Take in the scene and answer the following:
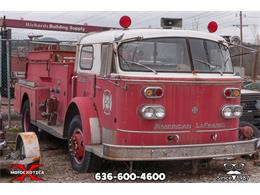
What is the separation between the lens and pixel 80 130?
6633mm

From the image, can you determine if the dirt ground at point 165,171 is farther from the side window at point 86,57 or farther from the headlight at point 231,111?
the side window at point 86,57

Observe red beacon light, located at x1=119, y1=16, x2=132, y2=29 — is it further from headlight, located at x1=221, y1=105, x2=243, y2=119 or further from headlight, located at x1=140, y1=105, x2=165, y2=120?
headlight, located at x1=221, y1=105, x2=243, y2=119

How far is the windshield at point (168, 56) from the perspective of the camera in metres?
6.03

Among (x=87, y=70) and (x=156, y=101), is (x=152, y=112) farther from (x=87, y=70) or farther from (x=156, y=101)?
(x=87, y=70)

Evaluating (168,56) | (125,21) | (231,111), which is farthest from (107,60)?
(231,111)

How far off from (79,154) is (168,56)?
188 centimetres

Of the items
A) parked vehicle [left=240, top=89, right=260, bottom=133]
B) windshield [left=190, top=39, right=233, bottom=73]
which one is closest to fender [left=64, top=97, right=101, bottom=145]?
windshield [left=190, top=39, right=233, bottom=73]

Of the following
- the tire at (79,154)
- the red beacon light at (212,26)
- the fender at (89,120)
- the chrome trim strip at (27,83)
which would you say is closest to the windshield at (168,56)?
the red beacon light at (212,26)

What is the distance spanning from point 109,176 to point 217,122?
156cm

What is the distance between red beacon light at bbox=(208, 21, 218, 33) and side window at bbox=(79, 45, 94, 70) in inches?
68.3

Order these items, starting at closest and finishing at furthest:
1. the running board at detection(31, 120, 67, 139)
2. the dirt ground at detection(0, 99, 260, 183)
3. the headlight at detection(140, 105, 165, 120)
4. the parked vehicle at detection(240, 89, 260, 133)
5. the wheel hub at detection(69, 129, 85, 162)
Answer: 1. the headlight at detection(140, 105, 165, 120)
2. the dirt ground at detection(0, 99, 260, 183)
3. the wheel hub at detection(69, 129, 85, 162)
4. the running board at detection(31, 120, 67, 139)
5. the parked vehicle at detection(240, 89, 260, 133)

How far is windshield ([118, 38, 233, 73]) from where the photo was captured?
19.8 feet

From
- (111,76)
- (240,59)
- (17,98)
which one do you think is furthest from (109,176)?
(17,98)

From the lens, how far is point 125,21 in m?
6.41
